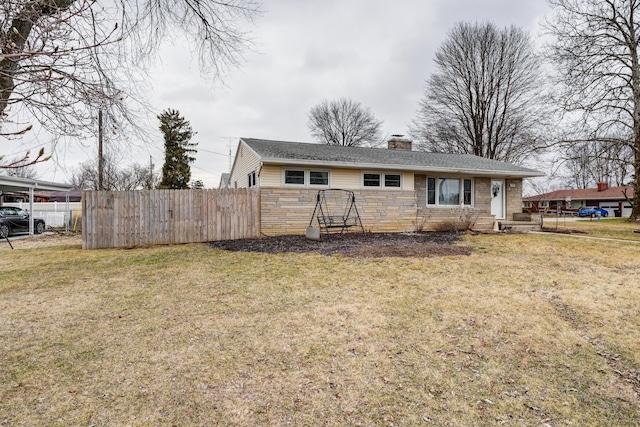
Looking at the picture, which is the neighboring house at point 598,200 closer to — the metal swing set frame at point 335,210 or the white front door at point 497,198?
the white front door at point 497,198

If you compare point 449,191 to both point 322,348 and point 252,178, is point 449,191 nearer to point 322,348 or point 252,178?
point 252,178

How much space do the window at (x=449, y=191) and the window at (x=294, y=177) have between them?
583cm

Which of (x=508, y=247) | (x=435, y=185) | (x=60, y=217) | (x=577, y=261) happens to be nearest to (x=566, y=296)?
(x=577, y=261)

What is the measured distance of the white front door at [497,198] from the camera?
15.1 metres

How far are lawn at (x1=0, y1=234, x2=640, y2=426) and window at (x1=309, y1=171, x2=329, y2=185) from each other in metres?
6.18

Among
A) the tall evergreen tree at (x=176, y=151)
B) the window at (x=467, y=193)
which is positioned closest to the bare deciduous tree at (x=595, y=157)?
the window at (x=467, y=193)

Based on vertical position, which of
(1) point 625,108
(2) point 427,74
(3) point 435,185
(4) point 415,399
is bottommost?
(4) point 415,399

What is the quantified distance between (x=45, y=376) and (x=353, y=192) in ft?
34.6

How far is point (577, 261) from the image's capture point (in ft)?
23.8

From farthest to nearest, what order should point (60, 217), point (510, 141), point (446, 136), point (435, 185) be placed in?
point (446, 136), point (510, 141), point (60, 217), point (435, 185)

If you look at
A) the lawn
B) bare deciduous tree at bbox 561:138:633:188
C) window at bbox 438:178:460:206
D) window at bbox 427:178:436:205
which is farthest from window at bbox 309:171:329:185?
bare deciduous tree at bbox 561:138:633:188

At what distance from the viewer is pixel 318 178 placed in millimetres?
12016

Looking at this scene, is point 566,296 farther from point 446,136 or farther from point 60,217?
point 446,136

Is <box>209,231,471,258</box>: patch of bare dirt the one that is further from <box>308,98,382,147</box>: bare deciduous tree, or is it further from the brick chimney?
Result: <box>308,98,382,147</box>: bare deciduous tree
